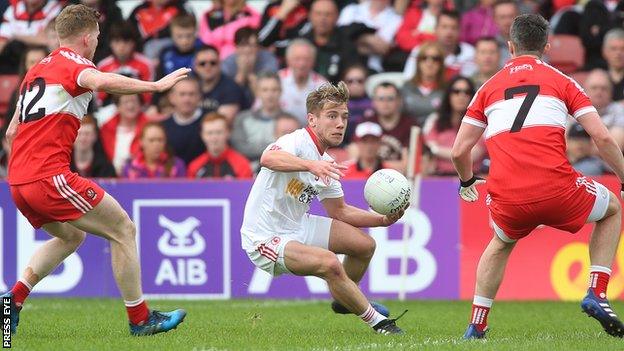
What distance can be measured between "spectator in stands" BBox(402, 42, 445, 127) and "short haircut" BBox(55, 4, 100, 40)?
7318 millimetres

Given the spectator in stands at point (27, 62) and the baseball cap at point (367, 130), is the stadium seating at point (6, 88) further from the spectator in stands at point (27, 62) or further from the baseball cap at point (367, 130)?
the baseball cap at point (367, 130)

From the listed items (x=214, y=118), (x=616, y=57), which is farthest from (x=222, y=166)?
(x=616, y=57)

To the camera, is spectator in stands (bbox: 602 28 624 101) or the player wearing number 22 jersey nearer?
the player wearing number 22 jersey

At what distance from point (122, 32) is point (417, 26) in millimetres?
3997

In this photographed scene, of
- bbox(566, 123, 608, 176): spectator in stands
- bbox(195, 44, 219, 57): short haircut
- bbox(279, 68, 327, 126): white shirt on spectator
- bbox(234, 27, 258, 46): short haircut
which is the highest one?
bbox(234, 27, 258, 46): short haircut

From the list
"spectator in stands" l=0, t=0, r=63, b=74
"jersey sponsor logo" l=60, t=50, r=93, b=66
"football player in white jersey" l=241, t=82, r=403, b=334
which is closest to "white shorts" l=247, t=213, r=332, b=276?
"football player in white jersey" l=241, t=82, r=403, b=334

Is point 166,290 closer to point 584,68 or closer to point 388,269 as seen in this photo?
point 388,269

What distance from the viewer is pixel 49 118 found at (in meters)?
9.01

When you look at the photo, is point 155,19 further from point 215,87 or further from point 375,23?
point 375,23

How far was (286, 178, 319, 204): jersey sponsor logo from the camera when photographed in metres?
9.59

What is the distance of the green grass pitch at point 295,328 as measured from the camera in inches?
343

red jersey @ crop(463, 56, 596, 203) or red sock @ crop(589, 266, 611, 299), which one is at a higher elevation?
red jersey @ crop(463, 56, 596, 203)

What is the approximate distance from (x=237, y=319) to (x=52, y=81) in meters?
3.22

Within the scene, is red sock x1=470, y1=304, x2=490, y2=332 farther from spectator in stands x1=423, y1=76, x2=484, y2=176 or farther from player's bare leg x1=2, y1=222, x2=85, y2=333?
spectator in stands x1=423, y1=76, x2=484, y2=176
